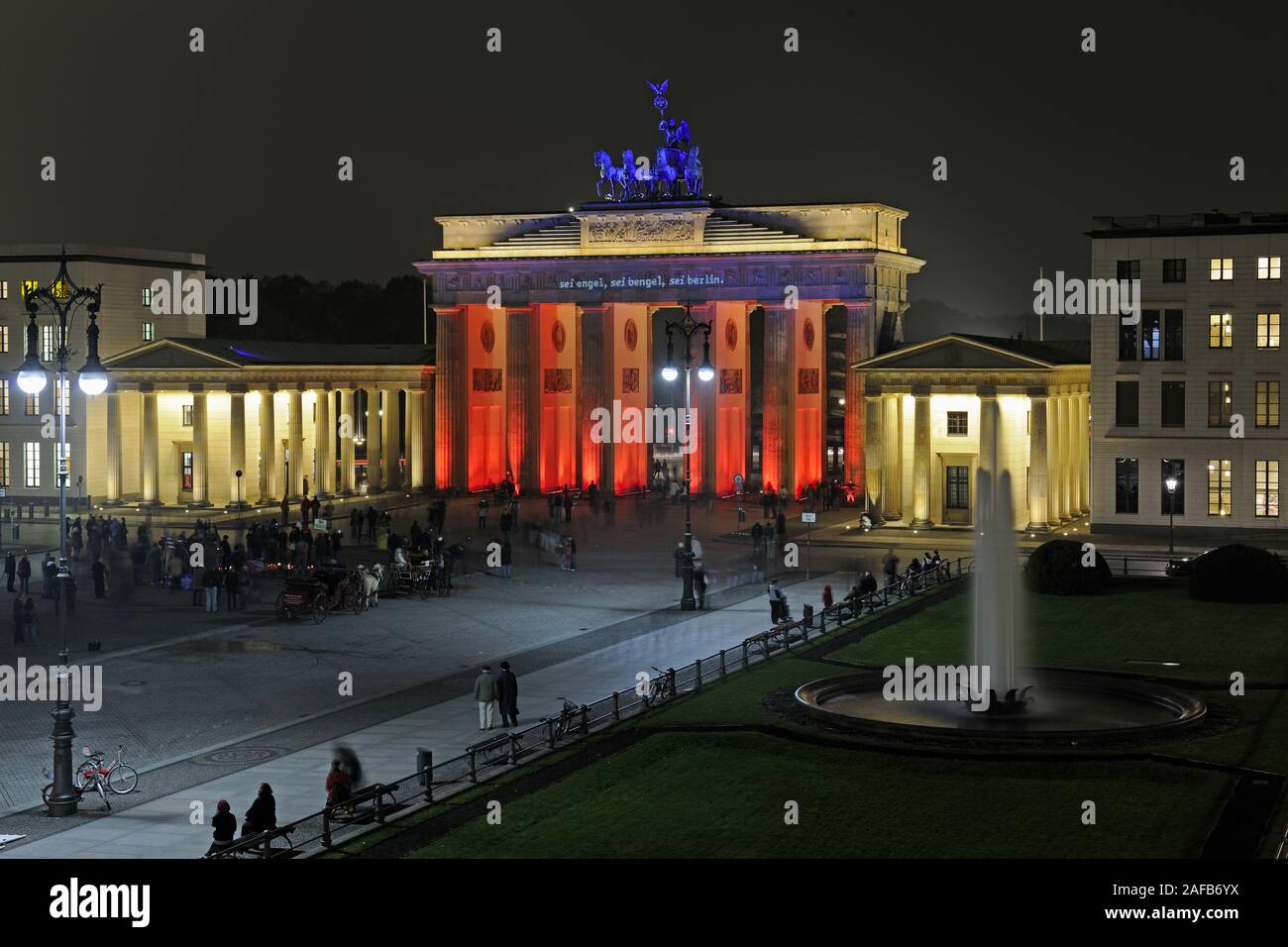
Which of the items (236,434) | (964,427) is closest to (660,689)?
(964,427)

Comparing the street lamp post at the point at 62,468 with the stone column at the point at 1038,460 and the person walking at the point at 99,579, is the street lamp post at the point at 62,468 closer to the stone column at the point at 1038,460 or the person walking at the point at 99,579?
the person walking at the point at 99,579

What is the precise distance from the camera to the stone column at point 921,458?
78.6 m

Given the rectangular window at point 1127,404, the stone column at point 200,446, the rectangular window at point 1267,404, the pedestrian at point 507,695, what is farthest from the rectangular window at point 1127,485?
the pedestrian at point 507,695

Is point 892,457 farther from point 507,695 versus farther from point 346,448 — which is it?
point 507,695

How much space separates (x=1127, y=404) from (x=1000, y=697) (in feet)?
134

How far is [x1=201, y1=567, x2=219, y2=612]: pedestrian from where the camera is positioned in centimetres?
5238

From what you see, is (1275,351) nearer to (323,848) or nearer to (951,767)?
(951,767)

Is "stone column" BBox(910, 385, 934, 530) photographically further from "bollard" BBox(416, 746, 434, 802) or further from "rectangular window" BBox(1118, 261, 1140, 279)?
"bollard" BBox(416, 746, 434, 802)

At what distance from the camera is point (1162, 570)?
60844mm

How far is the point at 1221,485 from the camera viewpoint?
7119 centimetres

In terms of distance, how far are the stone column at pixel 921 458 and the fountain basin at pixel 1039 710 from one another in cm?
4007

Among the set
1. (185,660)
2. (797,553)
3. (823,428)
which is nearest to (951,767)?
(185,660)

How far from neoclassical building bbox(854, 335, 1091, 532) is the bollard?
49.1 m
